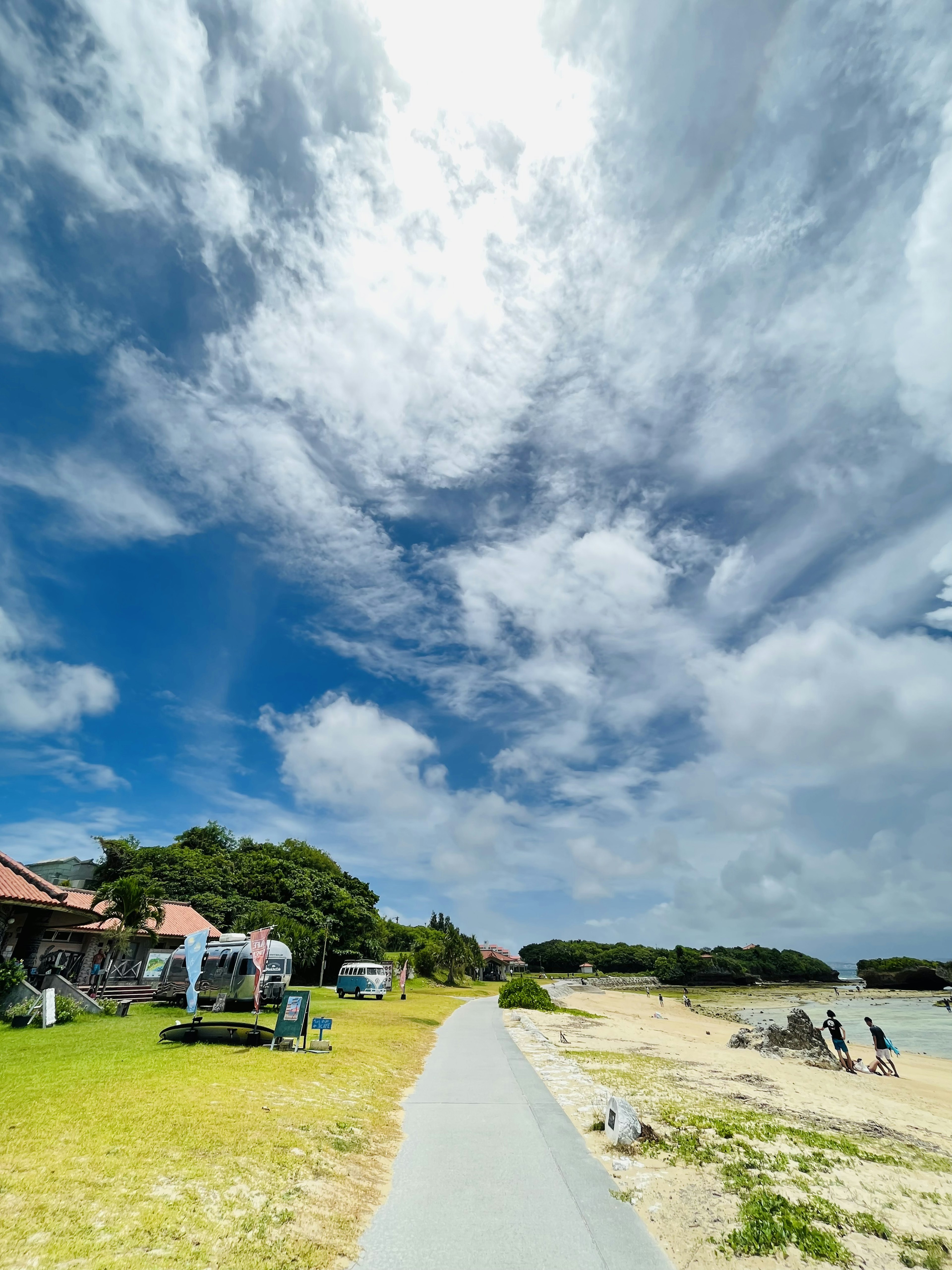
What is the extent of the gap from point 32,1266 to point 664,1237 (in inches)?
247

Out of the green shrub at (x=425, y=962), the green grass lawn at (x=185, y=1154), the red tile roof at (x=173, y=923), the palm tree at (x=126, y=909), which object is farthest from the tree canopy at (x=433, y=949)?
the green grass lawn at (x=185, y=1154)

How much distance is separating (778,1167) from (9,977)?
2115 centimetres

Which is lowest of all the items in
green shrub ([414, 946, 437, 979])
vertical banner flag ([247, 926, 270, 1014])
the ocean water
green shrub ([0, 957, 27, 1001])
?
the ocean water

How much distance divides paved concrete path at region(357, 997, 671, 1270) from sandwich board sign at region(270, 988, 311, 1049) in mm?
5329

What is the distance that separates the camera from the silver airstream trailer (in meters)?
22.6

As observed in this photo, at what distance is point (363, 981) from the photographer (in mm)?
41094

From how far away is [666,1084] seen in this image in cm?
1584

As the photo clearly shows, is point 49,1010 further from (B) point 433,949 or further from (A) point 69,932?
(B) point 433,949

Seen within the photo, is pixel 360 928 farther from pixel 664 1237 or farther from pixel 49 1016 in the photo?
pixel 664 1237

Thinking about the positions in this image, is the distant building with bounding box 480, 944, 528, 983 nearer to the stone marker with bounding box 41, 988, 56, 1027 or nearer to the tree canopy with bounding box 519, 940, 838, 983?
the tree canopy with bounding box 519, 940, 838, 983

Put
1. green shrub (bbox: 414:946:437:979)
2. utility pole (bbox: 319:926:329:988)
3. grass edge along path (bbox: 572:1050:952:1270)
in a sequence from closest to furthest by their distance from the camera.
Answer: grass edge along path (bbox: 572:1050:952:1270), utility pole (bbox: 319:926:329:988), green shrub (bbox: 414:946:437:979)

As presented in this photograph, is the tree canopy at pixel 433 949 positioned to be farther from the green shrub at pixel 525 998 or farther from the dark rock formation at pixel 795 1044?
the dark rock formation at pixel 795 1044

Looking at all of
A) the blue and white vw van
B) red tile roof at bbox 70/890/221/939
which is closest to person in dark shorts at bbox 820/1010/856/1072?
the blue and white vw van

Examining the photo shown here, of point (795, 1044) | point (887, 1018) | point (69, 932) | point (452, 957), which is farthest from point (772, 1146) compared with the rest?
point (452, 957)
